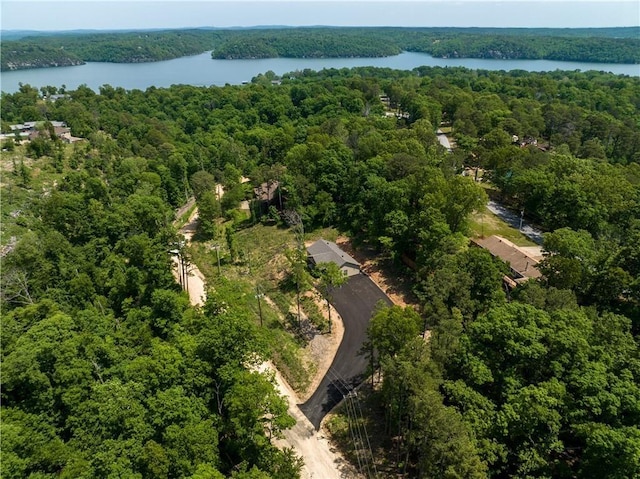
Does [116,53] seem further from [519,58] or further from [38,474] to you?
[38,474]

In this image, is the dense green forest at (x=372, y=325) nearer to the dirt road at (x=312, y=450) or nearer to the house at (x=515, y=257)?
the dirt road at (x=312, y=450)

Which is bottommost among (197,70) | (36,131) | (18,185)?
(18,185)

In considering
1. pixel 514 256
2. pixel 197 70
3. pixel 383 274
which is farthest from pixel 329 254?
pixel 197 70

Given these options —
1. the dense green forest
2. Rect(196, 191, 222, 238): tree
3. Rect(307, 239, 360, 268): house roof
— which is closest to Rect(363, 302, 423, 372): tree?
the dense green forest

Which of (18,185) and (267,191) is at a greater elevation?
(18,185)

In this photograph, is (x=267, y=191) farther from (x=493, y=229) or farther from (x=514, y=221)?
(x=514, y=221)

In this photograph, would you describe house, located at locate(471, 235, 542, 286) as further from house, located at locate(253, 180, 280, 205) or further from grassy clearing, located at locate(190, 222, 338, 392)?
house, located at locate(253, 180, 280, 205)

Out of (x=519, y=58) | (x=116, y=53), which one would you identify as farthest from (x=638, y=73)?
(x=116, y=53)

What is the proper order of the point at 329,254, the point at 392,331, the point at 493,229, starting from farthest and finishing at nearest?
1. the point at 493,229
2. the point at 329,254
3. the point at 392,331
